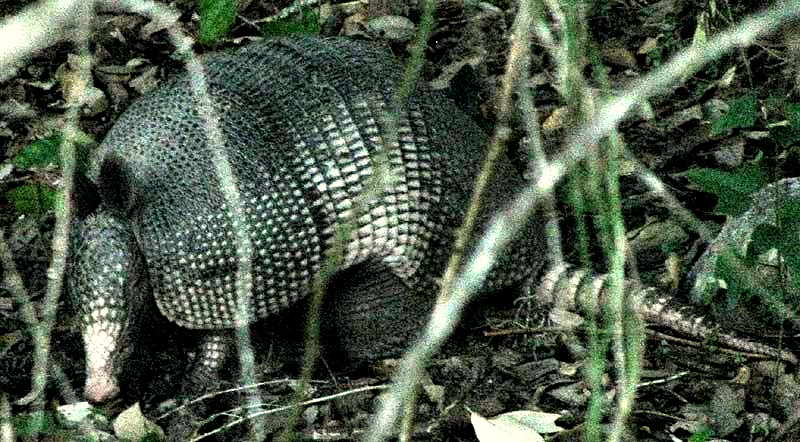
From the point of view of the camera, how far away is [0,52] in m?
1.16

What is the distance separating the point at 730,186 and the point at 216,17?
175 centimetres

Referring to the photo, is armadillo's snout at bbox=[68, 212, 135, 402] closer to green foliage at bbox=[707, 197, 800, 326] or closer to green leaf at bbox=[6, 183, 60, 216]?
green leaf at bbox=[6, 183, 60, 216]

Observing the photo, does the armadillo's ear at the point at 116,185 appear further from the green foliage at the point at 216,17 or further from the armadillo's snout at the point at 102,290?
the green foliage at the point at 216,17

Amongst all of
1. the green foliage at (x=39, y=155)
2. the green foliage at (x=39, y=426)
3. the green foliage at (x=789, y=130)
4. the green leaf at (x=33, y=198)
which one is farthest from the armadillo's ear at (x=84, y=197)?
the green foliage at (x=789, y=130)

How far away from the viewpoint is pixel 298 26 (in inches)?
244

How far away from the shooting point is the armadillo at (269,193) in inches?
191

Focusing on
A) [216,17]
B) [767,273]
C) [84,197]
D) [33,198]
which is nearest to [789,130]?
[767,273]

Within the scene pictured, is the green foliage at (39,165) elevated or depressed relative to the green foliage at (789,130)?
depressed

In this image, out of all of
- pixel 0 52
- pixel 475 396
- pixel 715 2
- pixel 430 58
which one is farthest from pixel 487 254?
pixel 430 58

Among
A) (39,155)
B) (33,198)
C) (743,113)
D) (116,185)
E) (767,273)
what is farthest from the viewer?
(33,198)

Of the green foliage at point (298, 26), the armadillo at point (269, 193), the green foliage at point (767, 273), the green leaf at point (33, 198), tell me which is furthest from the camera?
the green foliage at point (298, 26)

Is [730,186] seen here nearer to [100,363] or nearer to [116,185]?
[116,185]

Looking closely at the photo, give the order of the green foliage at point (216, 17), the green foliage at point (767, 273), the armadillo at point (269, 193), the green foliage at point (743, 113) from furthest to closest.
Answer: the armadillo at point (269, 193), the green foliage at point (743, 113), the green foliage at point (216, 17), the green foliage at point (767, 273)

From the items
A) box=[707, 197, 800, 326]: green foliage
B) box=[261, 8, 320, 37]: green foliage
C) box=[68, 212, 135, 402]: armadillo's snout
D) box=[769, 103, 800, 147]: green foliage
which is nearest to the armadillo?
box=[68, 212, 135, 402]: armadillo's snout
